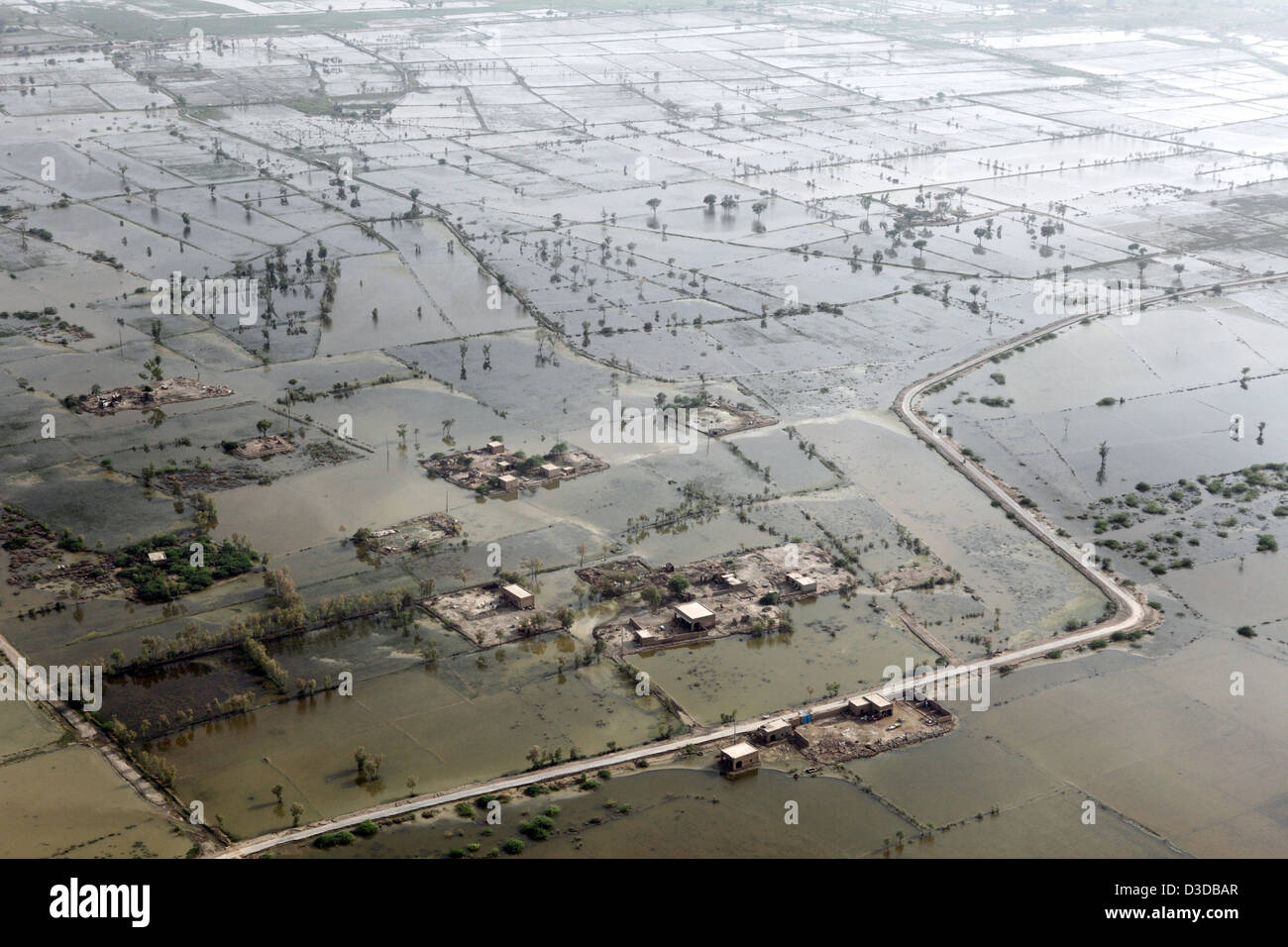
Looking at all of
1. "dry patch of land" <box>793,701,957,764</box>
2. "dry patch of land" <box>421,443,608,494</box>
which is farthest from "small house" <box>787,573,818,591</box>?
"dry patch of land" <box>421,443,608,494</box>

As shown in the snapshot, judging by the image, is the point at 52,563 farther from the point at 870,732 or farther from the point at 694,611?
the point at 870,732

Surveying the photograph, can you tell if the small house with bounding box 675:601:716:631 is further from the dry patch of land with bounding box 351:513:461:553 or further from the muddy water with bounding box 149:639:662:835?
the dry patch of land with bounding box 351:513:461:553

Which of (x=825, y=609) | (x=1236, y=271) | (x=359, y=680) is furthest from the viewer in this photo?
(x=1236, y=271)

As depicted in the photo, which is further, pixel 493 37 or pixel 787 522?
pixel 493 37

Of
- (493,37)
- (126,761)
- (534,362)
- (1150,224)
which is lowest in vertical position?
(126,761)

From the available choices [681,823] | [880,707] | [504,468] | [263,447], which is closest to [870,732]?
[880,707]

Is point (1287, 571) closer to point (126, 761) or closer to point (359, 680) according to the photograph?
point (359, 680)

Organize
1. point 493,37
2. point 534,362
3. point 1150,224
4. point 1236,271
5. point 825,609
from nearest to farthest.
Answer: point 825,609 → point 534,362 → point 1236,271 → point 1150,224 → point 493,37

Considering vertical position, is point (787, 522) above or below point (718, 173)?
below

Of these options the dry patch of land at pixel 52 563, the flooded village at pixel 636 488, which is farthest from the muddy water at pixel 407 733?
the dry patch of land at pixel 52 563

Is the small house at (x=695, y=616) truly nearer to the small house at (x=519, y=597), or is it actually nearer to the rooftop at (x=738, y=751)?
the small house at (x=519, y=597)

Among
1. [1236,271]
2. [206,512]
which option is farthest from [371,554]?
[1236,271]
